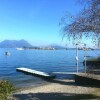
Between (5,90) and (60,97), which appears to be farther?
(60,97)

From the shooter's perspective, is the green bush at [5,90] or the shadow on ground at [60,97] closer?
the green bush at [5,90]

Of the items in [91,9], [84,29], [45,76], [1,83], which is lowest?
[45,76]

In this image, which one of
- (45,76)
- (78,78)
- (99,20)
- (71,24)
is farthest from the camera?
(45,76)

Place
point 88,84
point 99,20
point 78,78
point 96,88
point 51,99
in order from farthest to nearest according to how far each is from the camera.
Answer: point 78,78 < point 88,84 < point 96,88 < point 51,99 < point 99,20

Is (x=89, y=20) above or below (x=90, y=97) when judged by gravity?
above

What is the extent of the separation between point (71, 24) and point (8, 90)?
6622 millimetres

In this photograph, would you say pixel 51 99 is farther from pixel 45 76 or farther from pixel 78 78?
pixel 45 76

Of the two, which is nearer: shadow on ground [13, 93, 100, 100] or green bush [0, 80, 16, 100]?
green bush [0, 80, 16, 100]

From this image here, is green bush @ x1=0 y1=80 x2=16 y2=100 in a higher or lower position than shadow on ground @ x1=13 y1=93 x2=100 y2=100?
higher

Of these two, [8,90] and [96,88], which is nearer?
[8,90]

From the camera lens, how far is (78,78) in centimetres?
3014

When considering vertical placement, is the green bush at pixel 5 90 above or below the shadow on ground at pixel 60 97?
above

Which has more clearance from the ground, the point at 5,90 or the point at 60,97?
the point at 5,90

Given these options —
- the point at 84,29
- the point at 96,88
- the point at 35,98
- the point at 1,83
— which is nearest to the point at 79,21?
the point at 84,29
